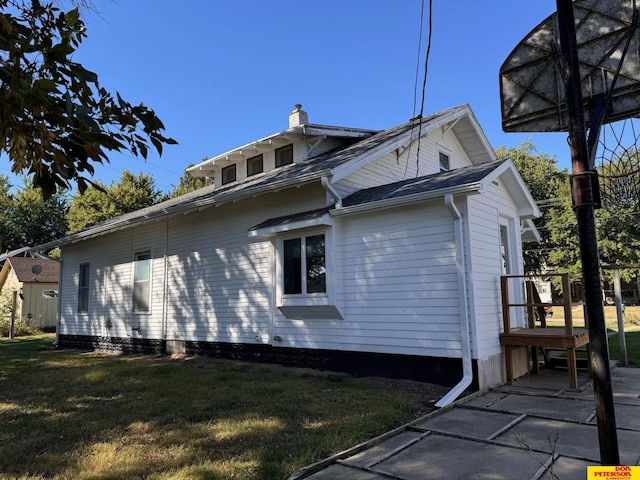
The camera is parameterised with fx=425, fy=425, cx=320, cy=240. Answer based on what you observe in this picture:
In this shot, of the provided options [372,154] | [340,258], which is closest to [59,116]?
[340,258]

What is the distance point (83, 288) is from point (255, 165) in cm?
719

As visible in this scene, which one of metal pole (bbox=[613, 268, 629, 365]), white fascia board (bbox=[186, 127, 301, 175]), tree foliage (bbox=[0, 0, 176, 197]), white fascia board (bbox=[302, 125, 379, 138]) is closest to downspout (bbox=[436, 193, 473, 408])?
metal pole (bbox=[613, 268, 629, 365])

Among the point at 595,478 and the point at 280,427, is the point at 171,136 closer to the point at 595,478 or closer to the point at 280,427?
the point at 595,478

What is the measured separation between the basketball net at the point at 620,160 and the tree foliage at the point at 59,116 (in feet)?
14.0

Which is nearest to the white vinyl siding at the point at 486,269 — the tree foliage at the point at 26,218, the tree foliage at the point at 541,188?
the tree foliage at the point at 541,188

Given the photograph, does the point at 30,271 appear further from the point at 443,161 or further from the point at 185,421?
the point at 185,421

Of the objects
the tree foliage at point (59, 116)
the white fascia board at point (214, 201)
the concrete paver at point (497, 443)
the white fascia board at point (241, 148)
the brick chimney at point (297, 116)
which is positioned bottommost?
the concrete paver at point (497, 443)

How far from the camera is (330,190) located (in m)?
7.31

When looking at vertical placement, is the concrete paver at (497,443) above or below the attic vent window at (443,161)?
below

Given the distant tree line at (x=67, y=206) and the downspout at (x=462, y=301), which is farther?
the distant tree line at (x=67, y=206)

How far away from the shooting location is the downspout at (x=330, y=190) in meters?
7.21

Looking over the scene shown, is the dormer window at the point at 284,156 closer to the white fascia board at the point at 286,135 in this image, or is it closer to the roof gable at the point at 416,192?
the white fascia board at the point at 286,135

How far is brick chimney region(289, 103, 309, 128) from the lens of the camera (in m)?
12.1

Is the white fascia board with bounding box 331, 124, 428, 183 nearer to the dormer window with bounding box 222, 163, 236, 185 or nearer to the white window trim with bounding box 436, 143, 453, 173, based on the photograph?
the white window trim with bounding box 436, 143, 453, 173
